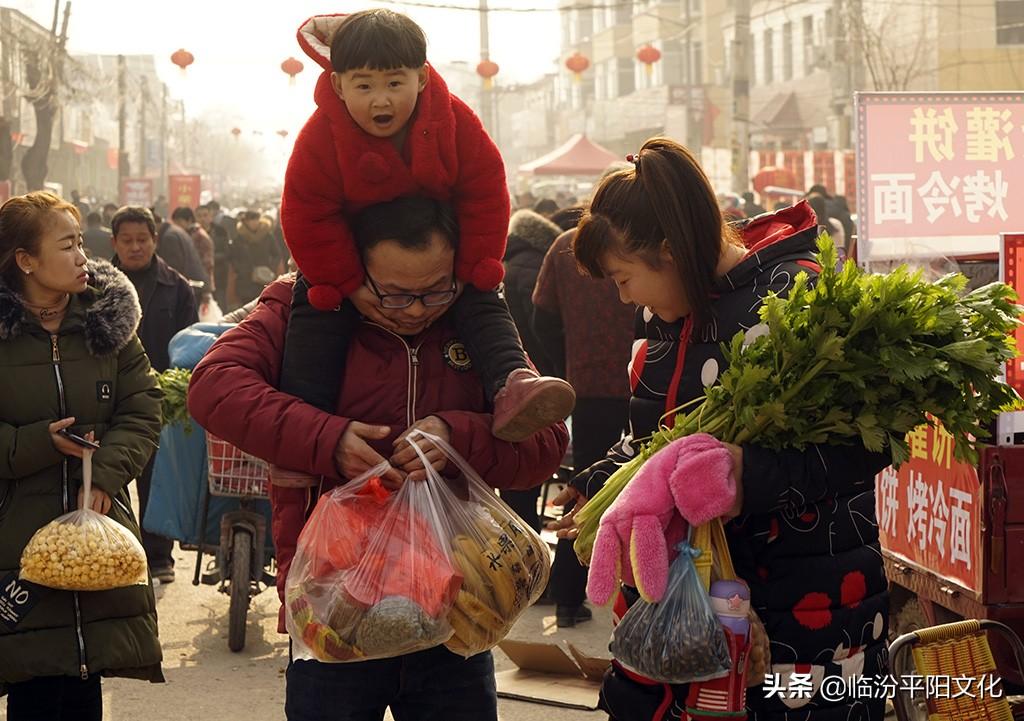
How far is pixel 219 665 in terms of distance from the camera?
6461mm

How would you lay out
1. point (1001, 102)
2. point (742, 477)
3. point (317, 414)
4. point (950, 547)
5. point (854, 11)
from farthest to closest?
point (854, 11) < point (1001, 102) < point (950, 547) < point (317, 414) < point (742, 477)

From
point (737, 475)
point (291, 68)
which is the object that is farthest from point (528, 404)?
point (291, 68)

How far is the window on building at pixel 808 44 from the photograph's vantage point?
158 ft

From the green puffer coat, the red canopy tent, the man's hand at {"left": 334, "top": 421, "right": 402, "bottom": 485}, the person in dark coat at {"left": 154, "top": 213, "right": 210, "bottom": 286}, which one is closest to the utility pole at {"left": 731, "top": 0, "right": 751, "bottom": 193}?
the red canopy tent

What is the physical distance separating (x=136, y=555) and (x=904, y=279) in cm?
247

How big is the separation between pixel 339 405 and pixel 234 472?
3.58 m

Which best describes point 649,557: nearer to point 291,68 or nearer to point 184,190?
point 291,68

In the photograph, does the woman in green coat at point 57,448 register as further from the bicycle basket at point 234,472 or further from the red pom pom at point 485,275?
the bicycle basket at point 234,472

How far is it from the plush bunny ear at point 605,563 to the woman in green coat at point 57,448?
2008 millimetres

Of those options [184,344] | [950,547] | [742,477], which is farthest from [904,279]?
[184,344]

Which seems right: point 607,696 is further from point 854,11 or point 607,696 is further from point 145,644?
point 854,11

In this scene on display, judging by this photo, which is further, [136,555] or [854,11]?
[854,11]

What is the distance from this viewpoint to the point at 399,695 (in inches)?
126

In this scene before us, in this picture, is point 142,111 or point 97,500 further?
point 142,111
